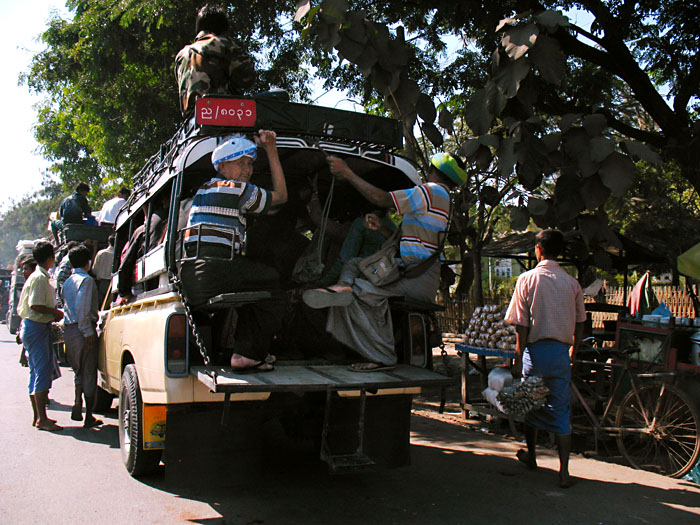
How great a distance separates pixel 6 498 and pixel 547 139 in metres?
4.61

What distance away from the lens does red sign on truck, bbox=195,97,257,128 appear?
13.1 ft

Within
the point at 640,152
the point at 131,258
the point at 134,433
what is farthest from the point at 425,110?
the point at 134,433

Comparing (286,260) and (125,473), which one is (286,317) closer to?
(286,260)

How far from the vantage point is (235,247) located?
4.18 metres

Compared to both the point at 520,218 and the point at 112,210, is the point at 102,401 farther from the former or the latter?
the point at 520,218

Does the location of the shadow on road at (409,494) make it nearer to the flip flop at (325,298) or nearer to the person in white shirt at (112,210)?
the flip flop at (325,298)

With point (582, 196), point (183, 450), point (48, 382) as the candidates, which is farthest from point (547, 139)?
point (48, 382)

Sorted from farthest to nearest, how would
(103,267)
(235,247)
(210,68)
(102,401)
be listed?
1. (103,267)
2. (102,401)
3. (210,68)
4. (235,247)

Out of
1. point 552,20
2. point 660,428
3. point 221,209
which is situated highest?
point 552,20

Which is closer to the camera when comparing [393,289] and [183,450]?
[183,450]

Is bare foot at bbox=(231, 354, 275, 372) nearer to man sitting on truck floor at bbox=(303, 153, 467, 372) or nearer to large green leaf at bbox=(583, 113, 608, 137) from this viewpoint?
man sitting on truck floor at bbox=(303, 153, 467, 372)

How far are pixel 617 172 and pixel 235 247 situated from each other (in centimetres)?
270

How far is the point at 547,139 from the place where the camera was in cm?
458

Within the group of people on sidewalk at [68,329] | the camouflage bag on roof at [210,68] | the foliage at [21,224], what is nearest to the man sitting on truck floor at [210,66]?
the camouflage bag on roof at [210,68]
